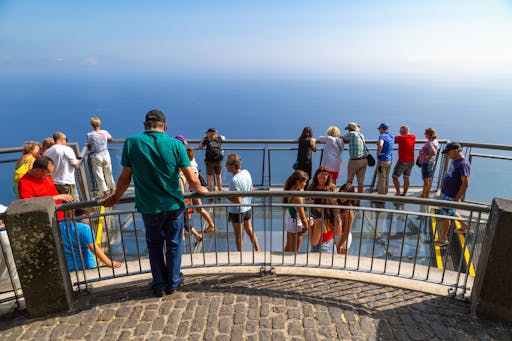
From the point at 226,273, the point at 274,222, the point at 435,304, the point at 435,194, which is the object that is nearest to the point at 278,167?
the point at 274,222

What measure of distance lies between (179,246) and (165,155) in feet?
3.76

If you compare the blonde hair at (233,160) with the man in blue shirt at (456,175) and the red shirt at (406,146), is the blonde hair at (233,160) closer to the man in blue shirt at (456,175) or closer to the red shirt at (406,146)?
the man in blue shirt at (456,175)

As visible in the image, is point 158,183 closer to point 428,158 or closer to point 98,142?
point 98,142

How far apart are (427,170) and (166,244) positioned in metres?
7.02

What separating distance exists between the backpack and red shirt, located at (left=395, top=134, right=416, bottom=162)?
440 centimetres

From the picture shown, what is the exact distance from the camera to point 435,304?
3770 millimetres

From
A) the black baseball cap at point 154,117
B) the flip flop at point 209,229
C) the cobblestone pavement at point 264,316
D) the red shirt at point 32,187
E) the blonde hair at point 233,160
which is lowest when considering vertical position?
the flip flop at point 209,229

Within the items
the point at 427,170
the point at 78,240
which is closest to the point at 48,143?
the point at 78,240

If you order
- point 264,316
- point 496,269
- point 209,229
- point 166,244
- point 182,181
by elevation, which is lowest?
point 209,229

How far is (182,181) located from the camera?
20.0ft

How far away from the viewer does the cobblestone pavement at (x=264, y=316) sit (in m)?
3.32

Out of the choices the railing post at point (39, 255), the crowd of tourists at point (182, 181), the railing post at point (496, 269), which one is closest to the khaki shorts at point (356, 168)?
the crowd of tourists at point (182, 181)

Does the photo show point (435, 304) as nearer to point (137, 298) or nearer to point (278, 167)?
point (137, 298)

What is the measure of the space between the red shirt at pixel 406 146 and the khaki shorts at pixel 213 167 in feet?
14.7
